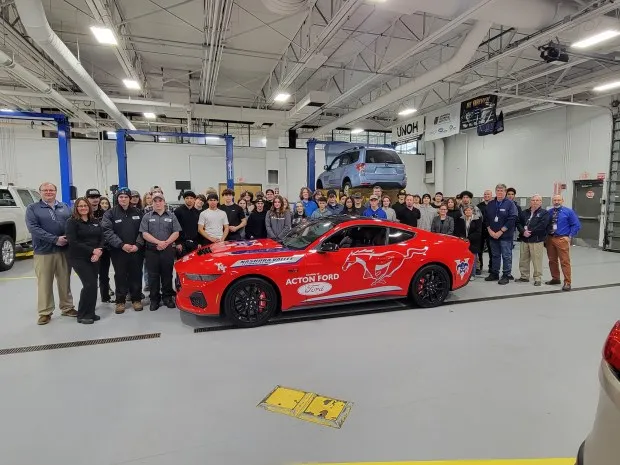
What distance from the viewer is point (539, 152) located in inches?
513

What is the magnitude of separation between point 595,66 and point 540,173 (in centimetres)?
383

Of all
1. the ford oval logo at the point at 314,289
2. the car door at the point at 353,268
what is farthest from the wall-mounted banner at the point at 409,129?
the ford oval logo at the point at 314,289

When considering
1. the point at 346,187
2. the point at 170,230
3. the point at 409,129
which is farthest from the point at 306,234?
the point at 409,129

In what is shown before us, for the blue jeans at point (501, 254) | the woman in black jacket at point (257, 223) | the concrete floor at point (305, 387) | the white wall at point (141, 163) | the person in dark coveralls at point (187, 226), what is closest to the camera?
the concrete floor at point (305, 387)

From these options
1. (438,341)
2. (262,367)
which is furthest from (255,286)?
(438,341)

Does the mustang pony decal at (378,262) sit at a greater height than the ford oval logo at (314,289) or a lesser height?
greater

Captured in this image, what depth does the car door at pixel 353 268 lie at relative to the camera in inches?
173

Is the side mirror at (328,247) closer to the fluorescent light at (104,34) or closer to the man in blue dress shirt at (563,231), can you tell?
the man in blue dress shirt at (563,231)

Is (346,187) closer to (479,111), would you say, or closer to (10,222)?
(479,111)

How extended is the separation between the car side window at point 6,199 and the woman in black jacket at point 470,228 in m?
9.14

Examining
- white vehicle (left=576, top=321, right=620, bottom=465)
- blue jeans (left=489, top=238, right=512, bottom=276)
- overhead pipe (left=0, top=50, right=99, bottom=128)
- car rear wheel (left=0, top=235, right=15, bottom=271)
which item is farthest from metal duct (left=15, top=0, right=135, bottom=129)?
blue jeans (left=489, top=238, right=512, bottom=276)

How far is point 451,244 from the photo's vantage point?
5062 millimetres

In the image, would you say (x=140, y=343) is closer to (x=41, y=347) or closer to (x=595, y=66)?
(x=41, y=347)

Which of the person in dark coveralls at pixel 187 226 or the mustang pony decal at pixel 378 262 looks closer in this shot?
the mustang pony decal at pixel 378 262
